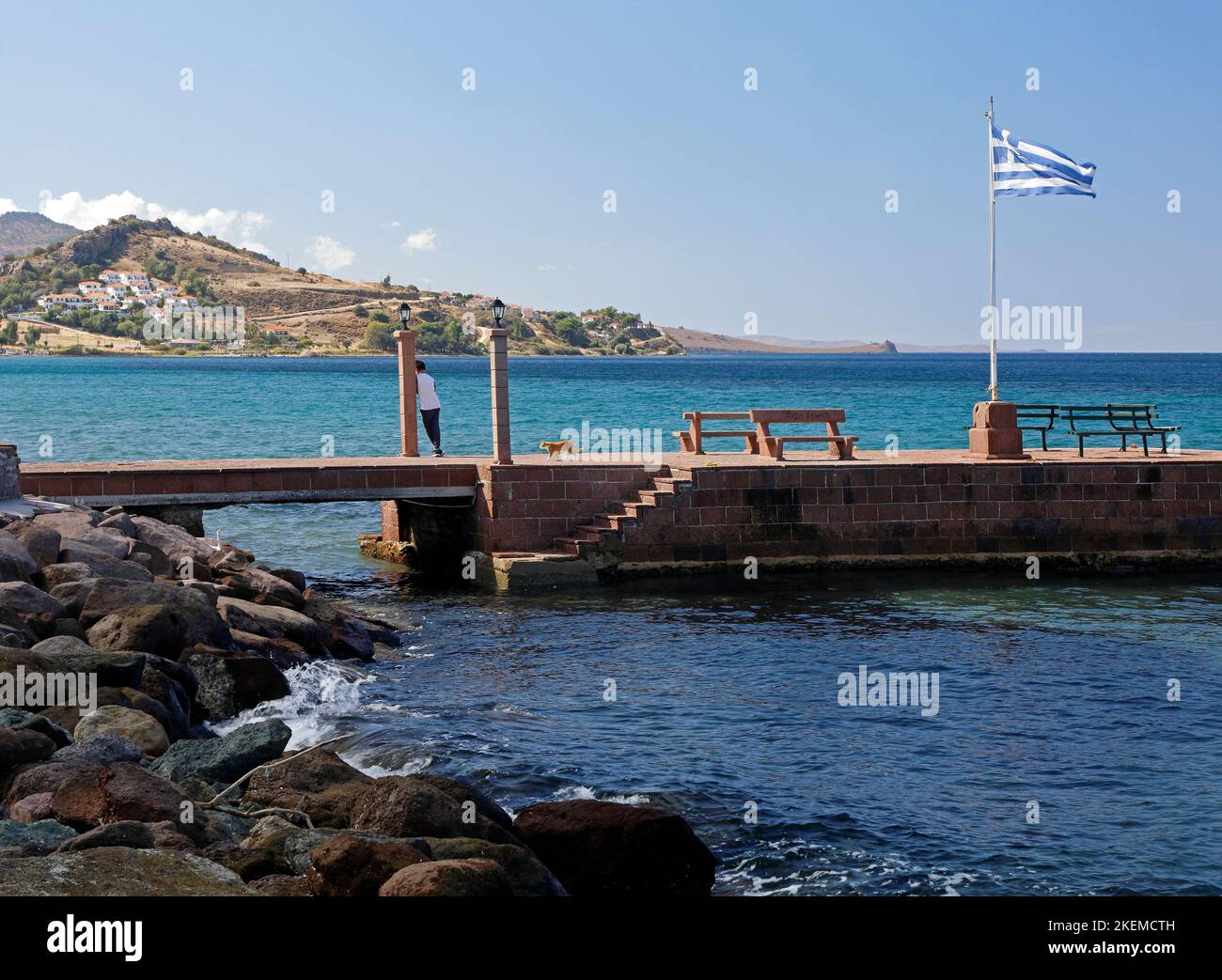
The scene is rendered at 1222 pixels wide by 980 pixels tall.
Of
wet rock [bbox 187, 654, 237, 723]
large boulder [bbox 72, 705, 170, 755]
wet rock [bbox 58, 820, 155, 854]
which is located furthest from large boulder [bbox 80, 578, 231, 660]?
wet rock [bbox 58, 820, 155, 854]

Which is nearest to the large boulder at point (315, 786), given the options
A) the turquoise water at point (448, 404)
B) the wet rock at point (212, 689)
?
the wet rock at point (212, 689)

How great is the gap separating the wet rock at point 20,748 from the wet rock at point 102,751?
0.41 ft

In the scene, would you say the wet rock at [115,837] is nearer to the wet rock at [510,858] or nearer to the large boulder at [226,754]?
the wet rock at [510,858]

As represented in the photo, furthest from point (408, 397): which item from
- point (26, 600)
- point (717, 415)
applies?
point (26, 600)

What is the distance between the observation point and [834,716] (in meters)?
12.0

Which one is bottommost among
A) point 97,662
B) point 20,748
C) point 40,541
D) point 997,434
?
point 20,748

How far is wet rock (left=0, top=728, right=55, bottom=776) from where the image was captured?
27.6 ft

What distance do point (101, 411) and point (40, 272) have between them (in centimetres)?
13743

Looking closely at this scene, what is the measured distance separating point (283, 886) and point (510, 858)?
3.70 ft

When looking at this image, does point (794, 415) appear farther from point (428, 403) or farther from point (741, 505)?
point (428, 403)

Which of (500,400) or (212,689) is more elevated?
(500,400)

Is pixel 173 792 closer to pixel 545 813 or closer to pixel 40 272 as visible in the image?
pixel 545 813
